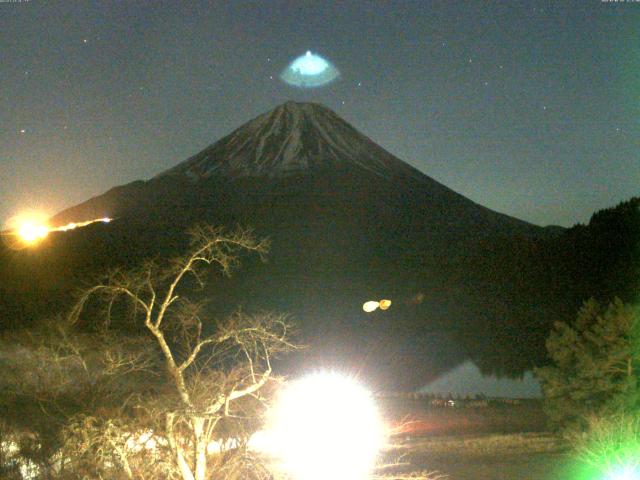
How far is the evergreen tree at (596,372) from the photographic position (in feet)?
63.7

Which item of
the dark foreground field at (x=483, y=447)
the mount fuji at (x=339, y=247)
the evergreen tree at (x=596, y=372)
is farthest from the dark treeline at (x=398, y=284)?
the evergreen tree at (x=596, y=372)

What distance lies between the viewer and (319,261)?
267ft

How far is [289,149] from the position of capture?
113m

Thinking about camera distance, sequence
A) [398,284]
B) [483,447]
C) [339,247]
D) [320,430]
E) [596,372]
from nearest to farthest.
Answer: [320,430]
[596,372]
[483,447]
[398,284]
[339,247]

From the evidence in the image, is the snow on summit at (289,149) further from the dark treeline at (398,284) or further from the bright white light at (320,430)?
the bright white light at (320,430)

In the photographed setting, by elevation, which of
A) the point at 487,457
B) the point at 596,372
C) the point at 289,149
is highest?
the point at 289,149

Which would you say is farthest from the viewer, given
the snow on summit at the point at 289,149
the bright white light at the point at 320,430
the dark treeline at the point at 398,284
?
the snow on summit at the point at 289,149

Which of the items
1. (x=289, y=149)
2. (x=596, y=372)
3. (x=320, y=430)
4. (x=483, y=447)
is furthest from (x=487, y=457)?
(x=289, y=149)

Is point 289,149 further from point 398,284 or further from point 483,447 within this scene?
point 483,447

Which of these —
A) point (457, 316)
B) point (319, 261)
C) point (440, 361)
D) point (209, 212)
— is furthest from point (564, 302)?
point (209, 212)

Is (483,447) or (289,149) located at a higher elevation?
(289,149)

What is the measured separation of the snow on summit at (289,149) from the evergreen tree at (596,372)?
87070 millimetres

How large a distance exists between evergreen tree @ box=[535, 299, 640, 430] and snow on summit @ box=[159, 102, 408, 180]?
286 feet

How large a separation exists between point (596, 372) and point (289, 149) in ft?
315
